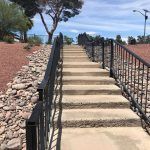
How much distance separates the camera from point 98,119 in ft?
24.8

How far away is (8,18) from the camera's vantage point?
26531mm

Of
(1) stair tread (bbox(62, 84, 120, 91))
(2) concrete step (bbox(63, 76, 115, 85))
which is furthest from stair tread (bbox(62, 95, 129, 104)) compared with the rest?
(2) concrete step (bbox(63, 76, 115, 85))

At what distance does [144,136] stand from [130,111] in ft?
3.62

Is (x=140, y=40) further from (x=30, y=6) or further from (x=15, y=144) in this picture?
(x=15, y=144)

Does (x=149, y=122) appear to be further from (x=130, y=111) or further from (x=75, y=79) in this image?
(x=75, y=79)

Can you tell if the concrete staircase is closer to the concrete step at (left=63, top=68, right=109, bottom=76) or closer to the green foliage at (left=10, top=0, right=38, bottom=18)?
the concrete step at (left=63, top=68, right=109, bottom=76)

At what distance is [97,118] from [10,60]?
7835 mm

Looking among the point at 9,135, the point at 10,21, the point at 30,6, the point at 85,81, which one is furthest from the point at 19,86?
the point at 30,6

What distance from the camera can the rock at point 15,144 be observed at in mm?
7898

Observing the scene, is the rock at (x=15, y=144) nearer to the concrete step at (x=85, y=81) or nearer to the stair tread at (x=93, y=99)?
the stair tread at (x=93, y=99)

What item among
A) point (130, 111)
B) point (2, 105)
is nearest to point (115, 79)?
point (130, 111)

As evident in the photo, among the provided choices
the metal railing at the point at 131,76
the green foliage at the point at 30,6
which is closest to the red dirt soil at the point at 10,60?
the metal railing at the point at 131,76

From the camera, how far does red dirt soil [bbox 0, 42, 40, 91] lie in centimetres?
1242

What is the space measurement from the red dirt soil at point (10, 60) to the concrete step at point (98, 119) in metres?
4.09
